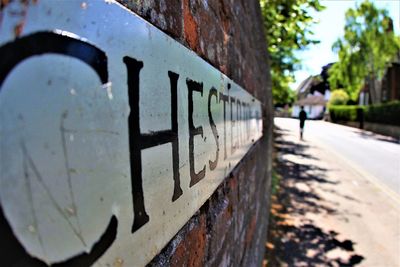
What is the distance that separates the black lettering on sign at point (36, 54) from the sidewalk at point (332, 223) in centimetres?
521

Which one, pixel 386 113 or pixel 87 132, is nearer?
pixel 87 132

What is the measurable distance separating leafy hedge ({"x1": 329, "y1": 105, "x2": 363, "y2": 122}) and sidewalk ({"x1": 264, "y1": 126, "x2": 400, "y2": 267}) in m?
30.0

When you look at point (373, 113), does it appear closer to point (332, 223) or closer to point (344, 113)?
point (344, 113)

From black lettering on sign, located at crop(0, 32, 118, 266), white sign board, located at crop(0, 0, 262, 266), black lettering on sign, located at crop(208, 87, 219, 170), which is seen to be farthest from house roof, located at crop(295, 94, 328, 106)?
black lettering on sign, located at crop(0, 32, 118, 266)

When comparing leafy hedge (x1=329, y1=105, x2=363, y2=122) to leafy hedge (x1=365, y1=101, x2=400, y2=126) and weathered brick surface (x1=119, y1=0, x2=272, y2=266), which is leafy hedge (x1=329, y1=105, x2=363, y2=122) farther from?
weathered brick surface (x1=119, y1=0, x2=272, y2=266)

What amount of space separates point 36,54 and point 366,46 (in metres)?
36.1

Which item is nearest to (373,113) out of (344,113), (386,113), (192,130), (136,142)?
(386,113)

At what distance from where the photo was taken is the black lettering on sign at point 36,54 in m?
0.52

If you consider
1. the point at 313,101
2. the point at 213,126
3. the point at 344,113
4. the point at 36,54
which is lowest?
the point at 344,113

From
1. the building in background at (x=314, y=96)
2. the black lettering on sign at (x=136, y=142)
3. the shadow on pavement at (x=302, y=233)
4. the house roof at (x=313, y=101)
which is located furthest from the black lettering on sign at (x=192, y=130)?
the house roof at (x=313, y=101)

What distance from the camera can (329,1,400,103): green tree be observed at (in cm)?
3247

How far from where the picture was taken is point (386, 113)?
31.2 metres

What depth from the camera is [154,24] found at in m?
1.00

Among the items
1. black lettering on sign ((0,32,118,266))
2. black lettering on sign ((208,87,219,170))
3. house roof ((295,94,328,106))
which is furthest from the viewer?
house roof ((295,94,328,106))
